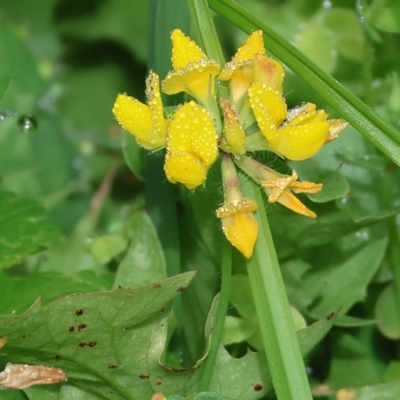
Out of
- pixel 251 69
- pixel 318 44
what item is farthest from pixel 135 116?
pixel 318 44

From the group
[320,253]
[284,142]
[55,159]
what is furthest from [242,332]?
[55,159]

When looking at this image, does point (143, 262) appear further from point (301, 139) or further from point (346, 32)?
point (346, 32)

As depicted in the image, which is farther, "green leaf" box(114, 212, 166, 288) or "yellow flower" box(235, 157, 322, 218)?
"green leaf" box(114, 212, 166, 288)

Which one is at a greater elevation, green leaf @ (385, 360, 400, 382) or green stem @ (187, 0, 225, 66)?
green stem @ (187, 0, 225, 66)

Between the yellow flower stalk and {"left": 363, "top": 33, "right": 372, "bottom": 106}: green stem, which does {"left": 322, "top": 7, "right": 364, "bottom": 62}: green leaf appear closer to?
{"left": 363, "top": 33, "right": 372, "bottom": 106}: green stem

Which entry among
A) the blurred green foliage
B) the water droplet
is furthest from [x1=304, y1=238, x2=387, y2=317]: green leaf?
the water droplet

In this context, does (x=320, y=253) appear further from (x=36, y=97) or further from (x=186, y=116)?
(x=36, y=97)
